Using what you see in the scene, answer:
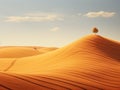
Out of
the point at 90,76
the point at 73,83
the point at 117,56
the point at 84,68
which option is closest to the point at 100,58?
the point at 117,56

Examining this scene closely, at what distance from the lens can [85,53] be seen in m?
16.5

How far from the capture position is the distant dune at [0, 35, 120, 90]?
7.53 meters

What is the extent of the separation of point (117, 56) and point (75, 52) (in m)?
2.90

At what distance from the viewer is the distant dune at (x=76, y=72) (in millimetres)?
7527

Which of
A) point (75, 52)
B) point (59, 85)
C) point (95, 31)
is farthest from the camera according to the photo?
point (95, 31)

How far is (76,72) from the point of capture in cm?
1112

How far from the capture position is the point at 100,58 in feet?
51.6

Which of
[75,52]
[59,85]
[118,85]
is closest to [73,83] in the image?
[59,85]

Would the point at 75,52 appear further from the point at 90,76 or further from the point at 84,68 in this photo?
the point at 90,76

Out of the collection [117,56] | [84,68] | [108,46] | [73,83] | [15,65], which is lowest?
[73,83]

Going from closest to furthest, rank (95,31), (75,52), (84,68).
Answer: (84,68) → (75,52) → (95,31)

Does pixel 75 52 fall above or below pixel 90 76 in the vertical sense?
above

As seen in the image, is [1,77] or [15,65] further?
[15,65]

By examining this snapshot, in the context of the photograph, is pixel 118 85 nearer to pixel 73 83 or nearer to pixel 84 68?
pixel 73 83
